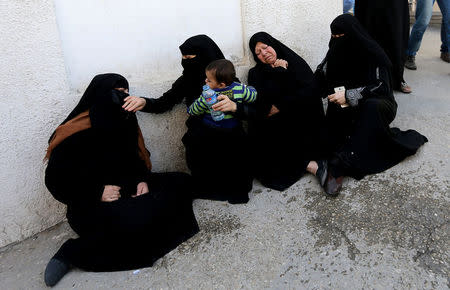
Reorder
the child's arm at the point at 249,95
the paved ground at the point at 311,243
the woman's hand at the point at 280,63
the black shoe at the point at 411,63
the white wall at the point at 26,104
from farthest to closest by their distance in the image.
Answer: the black shoe at the point at 411,63 < the woman's hand at the point at 280,63 < the child's arm at the point at 249,95 < the white wall at the point at 26,104 < the paved ground at the point at 311,243

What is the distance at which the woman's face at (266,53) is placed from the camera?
2.82 m

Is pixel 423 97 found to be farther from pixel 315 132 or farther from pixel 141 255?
pixel 141 255

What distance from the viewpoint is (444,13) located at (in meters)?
4.22

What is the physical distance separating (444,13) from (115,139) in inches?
163

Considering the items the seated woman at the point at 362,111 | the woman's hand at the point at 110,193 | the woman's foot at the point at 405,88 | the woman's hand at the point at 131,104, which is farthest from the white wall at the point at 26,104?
the woman's foot at the point at 405,88

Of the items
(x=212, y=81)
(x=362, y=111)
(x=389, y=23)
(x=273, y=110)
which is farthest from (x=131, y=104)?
(x=389, y=23)

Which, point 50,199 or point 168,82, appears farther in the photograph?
point 168,82

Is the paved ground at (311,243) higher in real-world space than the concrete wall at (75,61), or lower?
lower

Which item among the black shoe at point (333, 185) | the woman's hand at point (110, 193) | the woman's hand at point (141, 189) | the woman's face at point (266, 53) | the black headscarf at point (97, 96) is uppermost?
the woman's face at point (266, 53)

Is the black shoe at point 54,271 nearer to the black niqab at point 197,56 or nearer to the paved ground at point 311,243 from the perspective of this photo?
the paved ground at point 311,243

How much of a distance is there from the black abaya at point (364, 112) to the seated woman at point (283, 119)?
0.22 meters

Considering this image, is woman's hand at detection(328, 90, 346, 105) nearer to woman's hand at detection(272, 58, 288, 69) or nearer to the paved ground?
woman's hand at detection(272, 58, 288, 69)

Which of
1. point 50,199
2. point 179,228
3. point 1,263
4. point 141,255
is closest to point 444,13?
point 179,228

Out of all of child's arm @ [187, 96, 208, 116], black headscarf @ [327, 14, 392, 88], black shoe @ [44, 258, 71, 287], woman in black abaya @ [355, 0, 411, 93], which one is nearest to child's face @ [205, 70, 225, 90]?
child's arm @ [187, 96, 208, 116]
